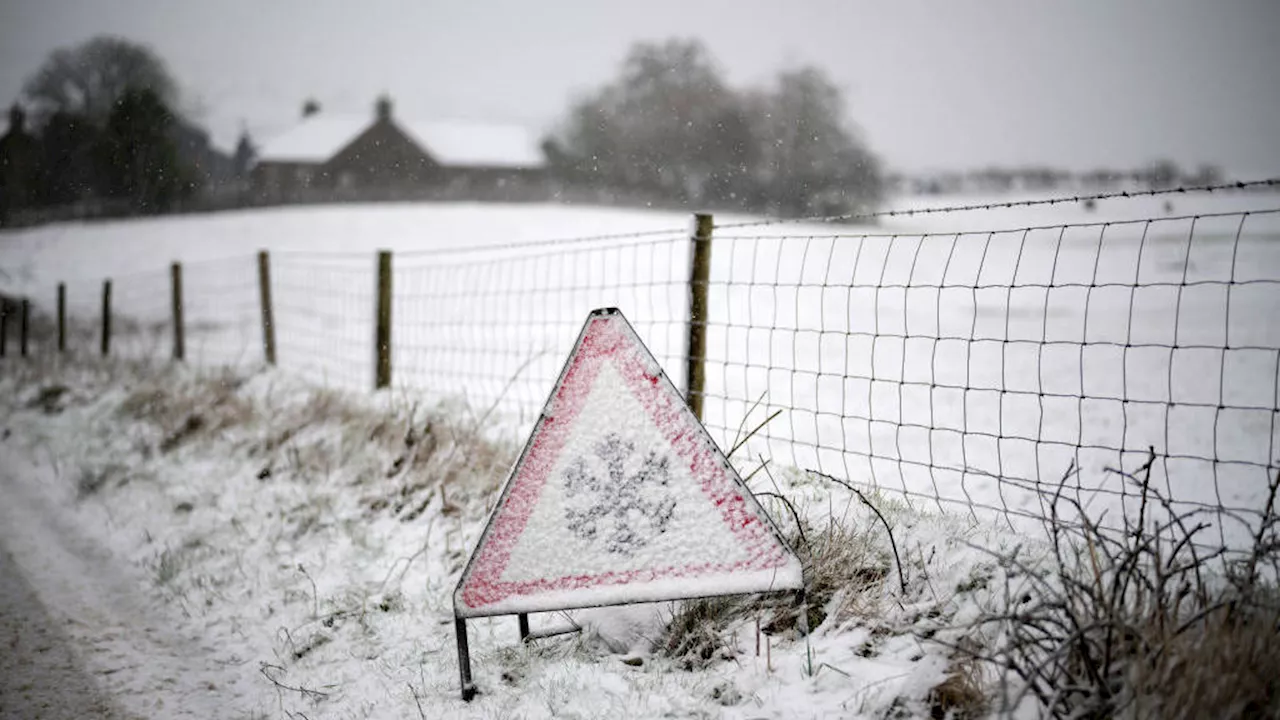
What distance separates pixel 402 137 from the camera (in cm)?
4953

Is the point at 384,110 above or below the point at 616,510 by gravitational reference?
above

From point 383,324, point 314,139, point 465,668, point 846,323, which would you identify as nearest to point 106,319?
point 383,324

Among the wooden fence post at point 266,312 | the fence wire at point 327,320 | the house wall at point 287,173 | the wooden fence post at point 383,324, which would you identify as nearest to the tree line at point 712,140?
the house wall at point 287,173

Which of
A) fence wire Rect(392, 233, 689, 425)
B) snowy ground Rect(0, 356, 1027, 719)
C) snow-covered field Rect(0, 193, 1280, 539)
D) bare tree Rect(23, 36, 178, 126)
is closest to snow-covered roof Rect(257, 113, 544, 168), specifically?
bare tree Rect(23, 36, 178, 126)

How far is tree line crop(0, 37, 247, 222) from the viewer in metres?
23.5

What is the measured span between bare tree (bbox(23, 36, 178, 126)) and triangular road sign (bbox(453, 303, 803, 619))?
3790cm

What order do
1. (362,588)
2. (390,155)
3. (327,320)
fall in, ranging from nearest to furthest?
1. (362,588)
2. (327,320)
3. (390,155)

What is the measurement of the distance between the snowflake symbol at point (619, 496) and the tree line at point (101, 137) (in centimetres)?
2560

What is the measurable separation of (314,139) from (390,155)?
5.11 metres

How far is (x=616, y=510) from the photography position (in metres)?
2.26

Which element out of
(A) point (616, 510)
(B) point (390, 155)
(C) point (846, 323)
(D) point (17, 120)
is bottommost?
(A) point (616, 510)

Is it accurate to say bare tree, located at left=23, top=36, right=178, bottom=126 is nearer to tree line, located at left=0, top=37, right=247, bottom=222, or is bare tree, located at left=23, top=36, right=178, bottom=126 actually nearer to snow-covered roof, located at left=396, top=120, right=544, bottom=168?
tree line, located at left=0, top=37, right=247, bottom=222

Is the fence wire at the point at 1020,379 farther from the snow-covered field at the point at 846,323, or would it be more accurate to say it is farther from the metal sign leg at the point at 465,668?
the metal sign leg at the point at 465,668

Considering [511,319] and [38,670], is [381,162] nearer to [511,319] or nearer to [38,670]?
[511,319]
